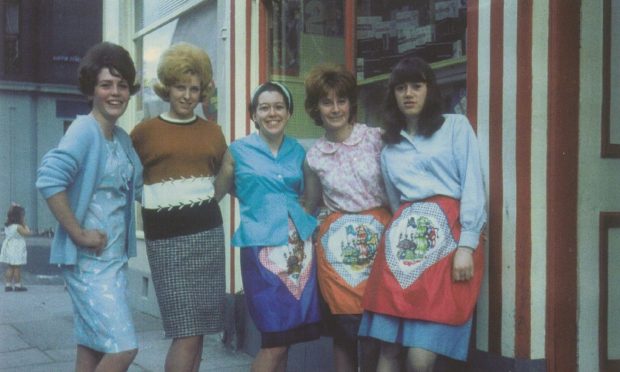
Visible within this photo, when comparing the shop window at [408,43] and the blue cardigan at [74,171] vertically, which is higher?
the shop window at [408,43]

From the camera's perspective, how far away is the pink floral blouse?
12.1 ft

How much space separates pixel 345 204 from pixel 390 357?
30.1 inches

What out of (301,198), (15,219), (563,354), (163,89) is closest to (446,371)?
(563,354)

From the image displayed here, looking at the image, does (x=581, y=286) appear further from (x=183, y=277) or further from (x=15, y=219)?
(x=15, y=219)

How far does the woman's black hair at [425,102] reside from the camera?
3.49 metres

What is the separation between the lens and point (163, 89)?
12.7ft

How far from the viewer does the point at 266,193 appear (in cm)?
379

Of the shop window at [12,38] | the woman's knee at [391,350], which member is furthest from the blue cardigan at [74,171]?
the shop window at [12,38]

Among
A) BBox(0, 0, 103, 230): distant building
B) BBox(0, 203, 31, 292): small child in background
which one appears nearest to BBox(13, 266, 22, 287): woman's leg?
BBox(0, 203, 31, 292): small child in background

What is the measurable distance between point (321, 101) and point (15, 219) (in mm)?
8730

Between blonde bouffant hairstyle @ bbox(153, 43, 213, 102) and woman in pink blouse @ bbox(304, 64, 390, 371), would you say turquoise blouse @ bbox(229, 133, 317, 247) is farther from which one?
blonde bouffant hairstyle @ bbox(153, 43, 213, 102)

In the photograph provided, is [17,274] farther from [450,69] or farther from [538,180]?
[538,180]

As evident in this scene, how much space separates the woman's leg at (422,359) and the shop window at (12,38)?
79.5ft

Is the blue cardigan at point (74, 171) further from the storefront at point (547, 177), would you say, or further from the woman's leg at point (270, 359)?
the storefront at point (547, 177)
